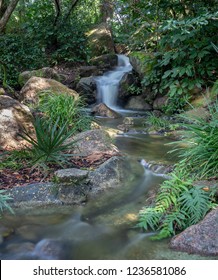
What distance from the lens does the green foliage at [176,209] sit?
3.09 meters

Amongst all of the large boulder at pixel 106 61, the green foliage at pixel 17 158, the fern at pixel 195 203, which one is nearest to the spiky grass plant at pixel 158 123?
the green foliage at pixel 17 158

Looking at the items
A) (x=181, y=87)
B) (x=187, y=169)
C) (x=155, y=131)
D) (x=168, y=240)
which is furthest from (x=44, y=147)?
(x=181, y=87)

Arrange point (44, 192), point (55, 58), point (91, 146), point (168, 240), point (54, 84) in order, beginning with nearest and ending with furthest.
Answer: point (168, 240) → point (44, 192) → point (91, 146) → point (54, 84) → point (55, 58)

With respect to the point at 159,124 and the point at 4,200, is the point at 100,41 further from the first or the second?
the point at 4,200

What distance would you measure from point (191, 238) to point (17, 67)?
1127 centimetres

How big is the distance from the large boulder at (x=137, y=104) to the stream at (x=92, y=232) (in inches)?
259

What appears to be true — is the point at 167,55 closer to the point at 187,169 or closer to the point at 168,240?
the point at 187,169

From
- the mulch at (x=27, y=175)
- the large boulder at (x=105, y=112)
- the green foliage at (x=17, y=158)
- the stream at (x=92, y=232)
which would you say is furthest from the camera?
the large boulder at (x=105, y=112)

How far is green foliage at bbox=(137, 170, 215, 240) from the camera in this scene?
10.1 feet

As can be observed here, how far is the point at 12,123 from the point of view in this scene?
537 cm

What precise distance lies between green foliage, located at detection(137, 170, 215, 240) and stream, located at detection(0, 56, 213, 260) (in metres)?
0.12

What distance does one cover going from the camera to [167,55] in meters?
8.96

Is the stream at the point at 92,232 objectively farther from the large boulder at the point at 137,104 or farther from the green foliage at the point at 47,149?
the large boulder at the point at 137,104

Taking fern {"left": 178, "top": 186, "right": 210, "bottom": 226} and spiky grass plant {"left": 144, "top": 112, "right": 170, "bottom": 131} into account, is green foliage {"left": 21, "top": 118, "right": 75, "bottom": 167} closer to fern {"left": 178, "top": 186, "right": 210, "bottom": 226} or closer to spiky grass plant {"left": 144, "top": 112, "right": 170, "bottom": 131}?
fern {"left": 178, "top": 186, "right": 210, "bottom": 226}
